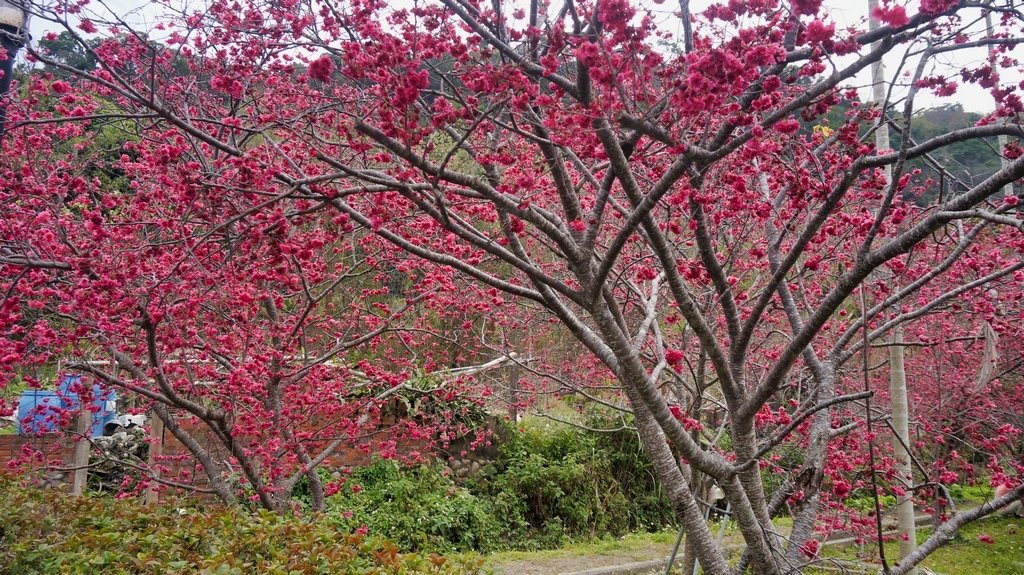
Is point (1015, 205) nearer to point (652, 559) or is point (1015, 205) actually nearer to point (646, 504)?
point (652, 559)

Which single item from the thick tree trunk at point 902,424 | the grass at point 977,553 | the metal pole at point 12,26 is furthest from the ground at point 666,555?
the metal pole at point 12,26

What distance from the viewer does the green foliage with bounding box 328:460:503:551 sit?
7.27 metres

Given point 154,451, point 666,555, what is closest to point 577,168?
point 154,451

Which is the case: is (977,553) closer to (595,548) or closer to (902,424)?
(595,548)

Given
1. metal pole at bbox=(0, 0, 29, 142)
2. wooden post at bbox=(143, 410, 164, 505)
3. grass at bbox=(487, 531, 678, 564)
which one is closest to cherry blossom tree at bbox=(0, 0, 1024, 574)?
metal pole at bbox=(0, 0, 29, 142)

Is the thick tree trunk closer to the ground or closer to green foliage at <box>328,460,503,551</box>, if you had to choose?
the ground

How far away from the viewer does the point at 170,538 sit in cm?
294

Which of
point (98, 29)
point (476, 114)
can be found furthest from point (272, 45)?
point (476, 114)

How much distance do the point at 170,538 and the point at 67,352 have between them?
10.2ft

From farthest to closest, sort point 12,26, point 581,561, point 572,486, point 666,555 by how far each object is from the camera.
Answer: point 572,486 < point 666,555 < point 581,561 < point 12,26

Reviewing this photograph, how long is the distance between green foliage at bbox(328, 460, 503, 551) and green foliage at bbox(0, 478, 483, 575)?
3702 mm

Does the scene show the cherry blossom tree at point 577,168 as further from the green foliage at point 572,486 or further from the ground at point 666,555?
the green foliage at point 572,486

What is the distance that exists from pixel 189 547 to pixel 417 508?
4818mm

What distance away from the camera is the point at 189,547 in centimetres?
298
